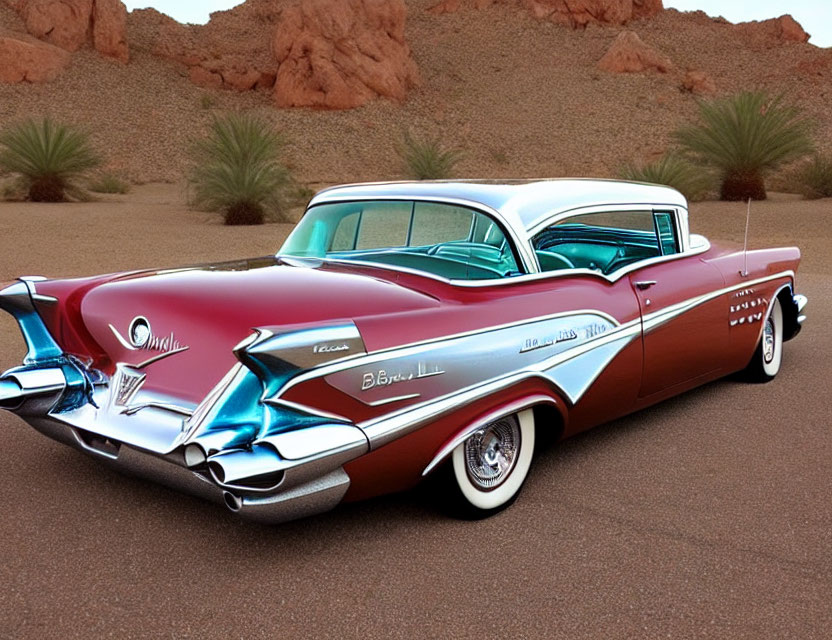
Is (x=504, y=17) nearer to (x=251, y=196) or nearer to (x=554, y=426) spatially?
(x=251, y=196)

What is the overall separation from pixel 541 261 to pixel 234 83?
127 ft

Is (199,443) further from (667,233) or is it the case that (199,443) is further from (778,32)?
(778,32)

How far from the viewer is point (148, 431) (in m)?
3.18

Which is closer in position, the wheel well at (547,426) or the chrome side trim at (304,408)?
the chrome side trim at (304,408)

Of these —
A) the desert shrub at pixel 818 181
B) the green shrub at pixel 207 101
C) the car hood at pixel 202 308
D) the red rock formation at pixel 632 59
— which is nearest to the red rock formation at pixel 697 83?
the red rock formation at pixel 632 59

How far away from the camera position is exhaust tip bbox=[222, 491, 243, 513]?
2906 mm

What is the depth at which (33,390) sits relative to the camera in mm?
3615

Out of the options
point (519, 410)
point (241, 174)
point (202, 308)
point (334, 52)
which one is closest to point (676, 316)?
point (519, 410)

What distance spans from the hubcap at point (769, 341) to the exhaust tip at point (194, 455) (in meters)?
4.06

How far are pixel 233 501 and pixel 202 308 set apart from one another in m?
0.72

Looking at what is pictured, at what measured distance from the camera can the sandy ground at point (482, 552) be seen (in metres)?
2.80

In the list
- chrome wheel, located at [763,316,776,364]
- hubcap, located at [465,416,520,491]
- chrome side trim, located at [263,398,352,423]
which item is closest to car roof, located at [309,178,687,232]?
hubcap, located at [465,416,520,491]

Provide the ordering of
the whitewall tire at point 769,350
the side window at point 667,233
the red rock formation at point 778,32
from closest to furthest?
the side window at point 667,233 → the whitewall tire at point 769,350 → the red rock formation at point 778,32

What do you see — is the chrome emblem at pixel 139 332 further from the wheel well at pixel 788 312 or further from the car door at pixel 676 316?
the wheel well at pixel 788 312
